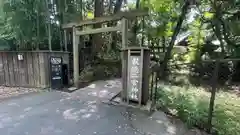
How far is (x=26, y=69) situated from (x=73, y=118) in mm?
4110

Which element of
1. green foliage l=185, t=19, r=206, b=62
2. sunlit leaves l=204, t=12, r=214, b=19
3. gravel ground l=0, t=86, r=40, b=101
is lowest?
gravel ground l=0, t=86, r=40, b=101

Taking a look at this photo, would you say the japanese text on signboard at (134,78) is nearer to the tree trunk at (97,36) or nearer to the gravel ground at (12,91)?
the gravel ground at (12,91)

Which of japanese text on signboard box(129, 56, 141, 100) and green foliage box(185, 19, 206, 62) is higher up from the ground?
green foliage box(185, 19, 206, 62)

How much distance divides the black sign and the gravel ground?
2.09 feet

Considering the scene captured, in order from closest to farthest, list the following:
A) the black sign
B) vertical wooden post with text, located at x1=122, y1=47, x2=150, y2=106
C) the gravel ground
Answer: vertical wooden post with text, located at x1=122, y1=47, x2=150, y2=106 < the gravel ground < the black sign

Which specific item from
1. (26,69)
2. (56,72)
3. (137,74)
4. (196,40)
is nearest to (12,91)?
(26,69)

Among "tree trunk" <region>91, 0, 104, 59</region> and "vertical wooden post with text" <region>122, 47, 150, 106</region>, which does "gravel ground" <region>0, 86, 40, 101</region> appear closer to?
"tree trunk" <region>91, 0, 104, 59</region>

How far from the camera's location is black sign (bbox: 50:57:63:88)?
6.56 meters

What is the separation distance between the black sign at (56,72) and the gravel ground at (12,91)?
25.1 inches

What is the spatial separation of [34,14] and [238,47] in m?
8.93

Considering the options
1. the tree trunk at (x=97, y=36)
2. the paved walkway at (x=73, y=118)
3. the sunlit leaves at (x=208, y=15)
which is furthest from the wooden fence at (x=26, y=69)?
the sunlit leaves at (x=208, y=15)

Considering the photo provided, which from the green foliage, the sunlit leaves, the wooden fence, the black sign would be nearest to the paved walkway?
the black sign

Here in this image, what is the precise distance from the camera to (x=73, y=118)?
12.4ft

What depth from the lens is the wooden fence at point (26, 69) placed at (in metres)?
6.61
